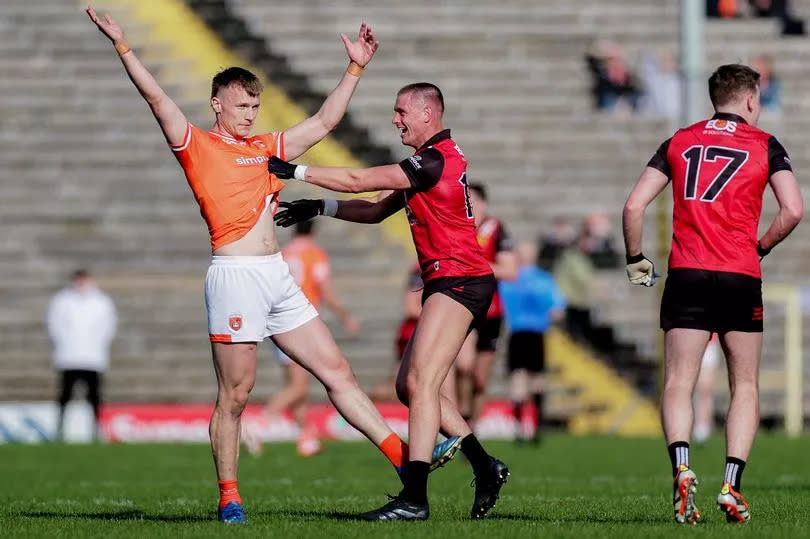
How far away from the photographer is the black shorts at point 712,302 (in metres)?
8.86

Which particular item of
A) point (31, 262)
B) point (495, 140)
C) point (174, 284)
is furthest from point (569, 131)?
point (31, 262)

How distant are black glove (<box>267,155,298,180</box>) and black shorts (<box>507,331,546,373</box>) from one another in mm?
11473

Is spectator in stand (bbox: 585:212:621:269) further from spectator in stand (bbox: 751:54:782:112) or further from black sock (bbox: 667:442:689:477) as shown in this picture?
black sock (bbox: 667:442:689:477)

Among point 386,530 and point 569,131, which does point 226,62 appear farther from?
point 386,530

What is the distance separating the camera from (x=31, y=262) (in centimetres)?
2592

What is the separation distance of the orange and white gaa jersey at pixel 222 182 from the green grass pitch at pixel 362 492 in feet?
5.37

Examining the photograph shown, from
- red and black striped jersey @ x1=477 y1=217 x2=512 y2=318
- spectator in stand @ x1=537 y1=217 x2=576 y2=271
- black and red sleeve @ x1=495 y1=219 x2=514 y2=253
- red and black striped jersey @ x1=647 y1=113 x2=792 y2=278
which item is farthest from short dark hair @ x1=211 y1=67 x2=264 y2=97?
spectator in stand @ x1=537 y1=217 x2=576 y2=271

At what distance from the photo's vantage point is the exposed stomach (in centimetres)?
902

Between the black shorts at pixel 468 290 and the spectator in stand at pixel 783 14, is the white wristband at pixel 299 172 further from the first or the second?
the spectator in stand at pixel 783 14

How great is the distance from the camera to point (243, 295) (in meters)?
8.95

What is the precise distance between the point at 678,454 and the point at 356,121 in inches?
792

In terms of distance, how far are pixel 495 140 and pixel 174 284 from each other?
6476 millimetres

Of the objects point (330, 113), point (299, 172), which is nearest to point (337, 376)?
point (299, 172)

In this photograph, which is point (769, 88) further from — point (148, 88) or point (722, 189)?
point (148, 88)
